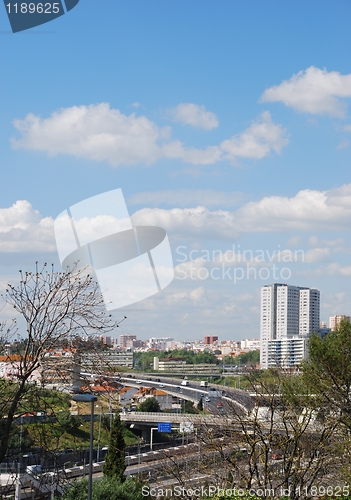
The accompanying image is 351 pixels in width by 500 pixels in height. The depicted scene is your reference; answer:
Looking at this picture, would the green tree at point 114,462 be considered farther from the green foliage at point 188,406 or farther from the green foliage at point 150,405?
the green foliage at point 188,406

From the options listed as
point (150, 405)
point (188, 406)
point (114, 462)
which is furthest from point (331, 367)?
point (188, 406)

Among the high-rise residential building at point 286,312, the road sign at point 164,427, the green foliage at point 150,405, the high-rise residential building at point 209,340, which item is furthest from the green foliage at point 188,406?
the high-rise residential building at point 209,340

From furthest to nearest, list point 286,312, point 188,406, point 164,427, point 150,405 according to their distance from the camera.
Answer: point 286,312 → point 188,406 → point 150,405 → point 164,427

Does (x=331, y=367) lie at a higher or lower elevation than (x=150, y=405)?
higher

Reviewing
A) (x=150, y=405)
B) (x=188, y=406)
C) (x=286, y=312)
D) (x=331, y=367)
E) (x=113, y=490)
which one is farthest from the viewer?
(x=286, y=312)

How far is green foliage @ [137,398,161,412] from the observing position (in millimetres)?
35875

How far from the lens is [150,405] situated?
36.5 meters

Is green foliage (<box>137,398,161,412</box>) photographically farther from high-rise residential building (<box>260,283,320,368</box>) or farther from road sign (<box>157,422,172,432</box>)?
high-rise residential building (<box>260,283,320,368</box>)

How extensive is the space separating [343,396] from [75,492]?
16.5 feet

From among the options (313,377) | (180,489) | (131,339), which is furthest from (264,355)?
(180,489)

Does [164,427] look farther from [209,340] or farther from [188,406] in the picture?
[209,340]

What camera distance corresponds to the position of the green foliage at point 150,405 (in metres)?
35.9

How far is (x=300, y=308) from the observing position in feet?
255

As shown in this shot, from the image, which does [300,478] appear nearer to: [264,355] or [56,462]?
[56,462]
